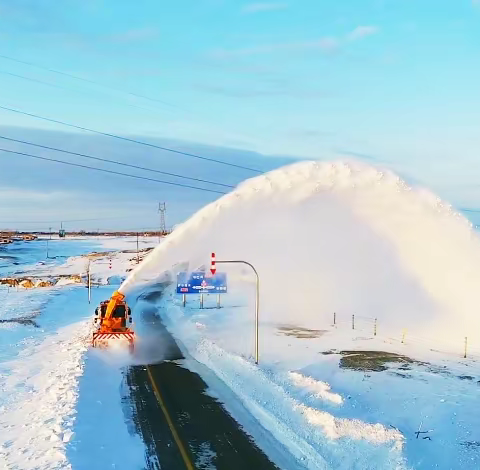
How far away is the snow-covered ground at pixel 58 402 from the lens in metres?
13.0

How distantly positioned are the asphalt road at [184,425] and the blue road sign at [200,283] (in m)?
18.5

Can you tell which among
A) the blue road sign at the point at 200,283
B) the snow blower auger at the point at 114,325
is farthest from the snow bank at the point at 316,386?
the blue road sign at the point at 200,283

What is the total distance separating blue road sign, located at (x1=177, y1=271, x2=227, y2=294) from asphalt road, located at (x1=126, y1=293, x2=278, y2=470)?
1852 centimetres

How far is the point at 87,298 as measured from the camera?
5447 cm

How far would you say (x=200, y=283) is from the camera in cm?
4266

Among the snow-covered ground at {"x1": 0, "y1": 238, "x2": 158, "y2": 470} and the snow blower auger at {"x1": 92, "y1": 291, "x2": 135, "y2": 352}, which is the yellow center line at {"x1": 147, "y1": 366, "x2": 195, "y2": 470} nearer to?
the snow-covered ground at {"x1": 0, "y1": 238, "x2": 158, "y2": 470}

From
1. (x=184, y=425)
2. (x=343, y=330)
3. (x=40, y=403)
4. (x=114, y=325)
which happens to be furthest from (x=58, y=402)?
(x=343, y=330)

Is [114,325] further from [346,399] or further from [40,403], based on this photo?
[346,399]

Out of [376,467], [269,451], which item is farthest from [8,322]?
[376,467]

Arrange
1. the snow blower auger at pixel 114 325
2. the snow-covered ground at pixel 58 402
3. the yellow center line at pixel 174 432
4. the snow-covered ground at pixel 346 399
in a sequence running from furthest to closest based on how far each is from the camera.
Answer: the snow blower auger at pixel 114 325 < the snow-covered ground at pixel 346 399 < the snow-covered ground at pixel 58 402 < the yellow center line at pixel 174 432

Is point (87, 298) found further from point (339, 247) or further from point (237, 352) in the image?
point (237, 352)

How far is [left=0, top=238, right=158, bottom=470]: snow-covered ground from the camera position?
13.0 meters

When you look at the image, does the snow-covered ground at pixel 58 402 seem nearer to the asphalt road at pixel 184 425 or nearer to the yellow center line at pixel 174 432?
the asphalt road at pixel 184 425

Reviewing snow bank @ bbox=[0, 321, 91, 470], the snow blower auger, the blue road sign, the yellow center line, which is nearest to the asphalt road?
the yellow center line
